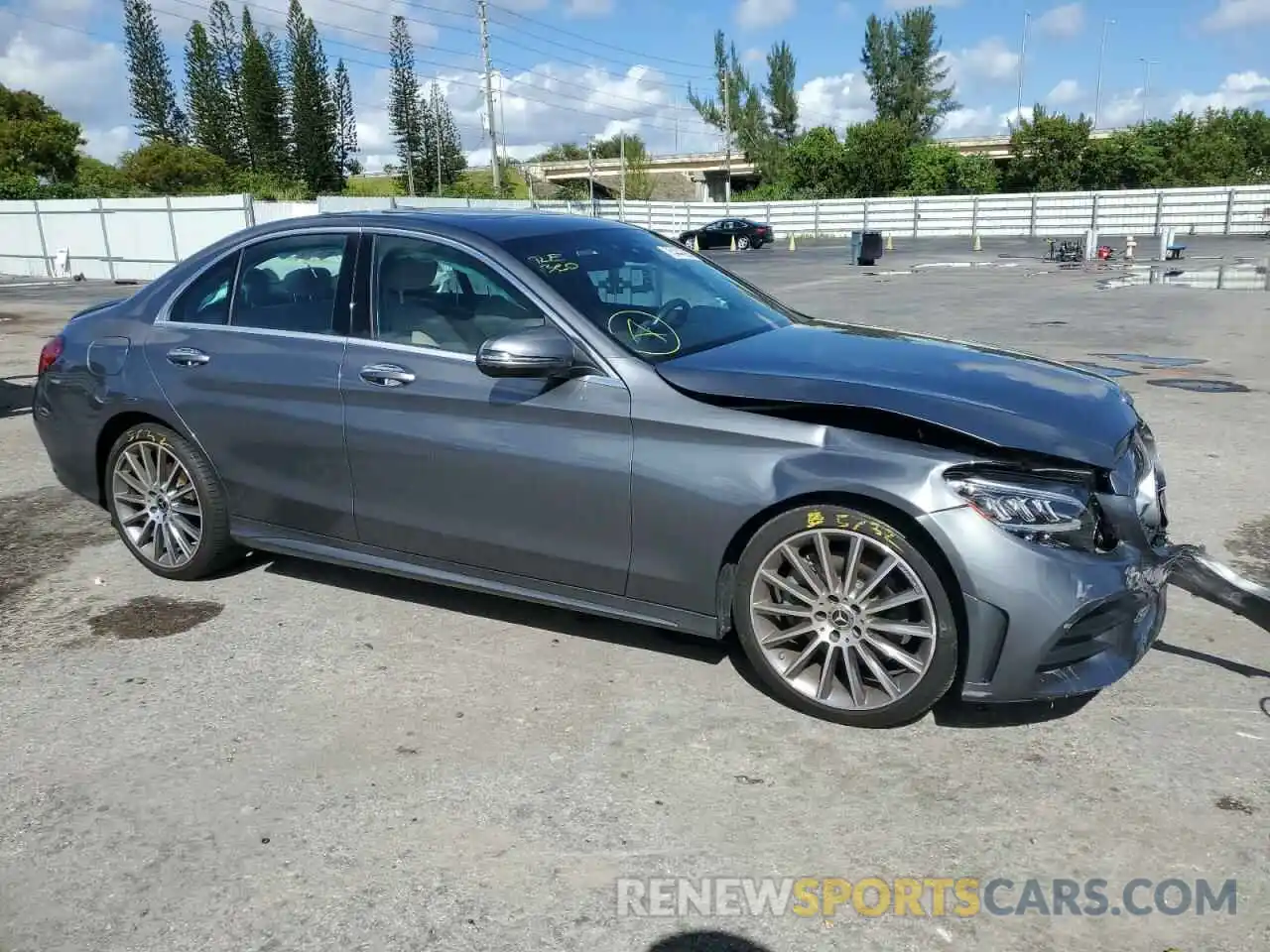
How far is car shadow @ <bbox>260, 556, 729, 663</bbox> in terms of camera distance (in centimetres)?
434

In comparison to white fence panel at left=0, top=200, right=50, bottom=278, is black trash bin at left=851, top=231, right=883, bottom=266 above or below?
below

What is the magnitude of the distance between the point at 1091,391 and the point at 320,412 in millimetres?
3067

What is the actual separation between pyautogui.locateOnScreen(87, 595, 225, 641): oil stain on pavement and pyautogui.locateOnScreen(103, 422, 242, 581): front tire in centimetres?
23

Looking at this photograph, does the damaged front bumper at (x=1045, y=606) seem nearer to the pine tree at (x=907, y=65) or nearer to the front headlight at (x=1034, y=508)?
the front headlight at (x=1034, y=508)

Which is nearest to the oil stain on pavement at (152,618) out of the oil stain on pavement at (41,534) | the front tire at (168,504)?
the front tire at (168,504)

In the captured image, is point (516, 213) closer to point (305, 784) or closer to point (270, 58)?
point (305, 784)

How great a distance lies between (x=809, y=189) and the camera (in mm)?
76375

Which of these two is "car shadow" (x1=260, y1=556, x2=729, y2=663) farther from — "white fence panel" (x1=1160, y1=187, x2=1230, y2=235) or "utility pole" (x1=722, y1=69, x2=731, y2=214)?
"utility pole" (x1=722, y1=69, x2=731, y2=214)

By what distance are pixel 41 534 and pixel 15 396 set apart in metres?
5.46

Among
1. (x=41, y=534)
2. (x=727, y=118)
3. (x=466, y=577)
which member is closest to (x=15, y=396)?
(x=41, y=534)

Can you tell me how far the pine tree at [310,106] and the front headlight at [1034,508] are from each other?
Result: 7906 cm

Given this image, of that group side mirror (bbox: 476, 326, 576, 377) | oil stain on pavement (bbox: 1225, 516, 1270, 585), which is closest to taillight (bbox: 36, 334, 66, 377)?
side mirror (bbox: 476, 326, 576, 377)

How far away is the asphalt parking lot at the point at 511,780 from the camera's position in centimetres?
270

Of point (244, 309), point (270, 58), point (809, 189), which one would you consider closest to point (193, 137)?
point (270, 58)
